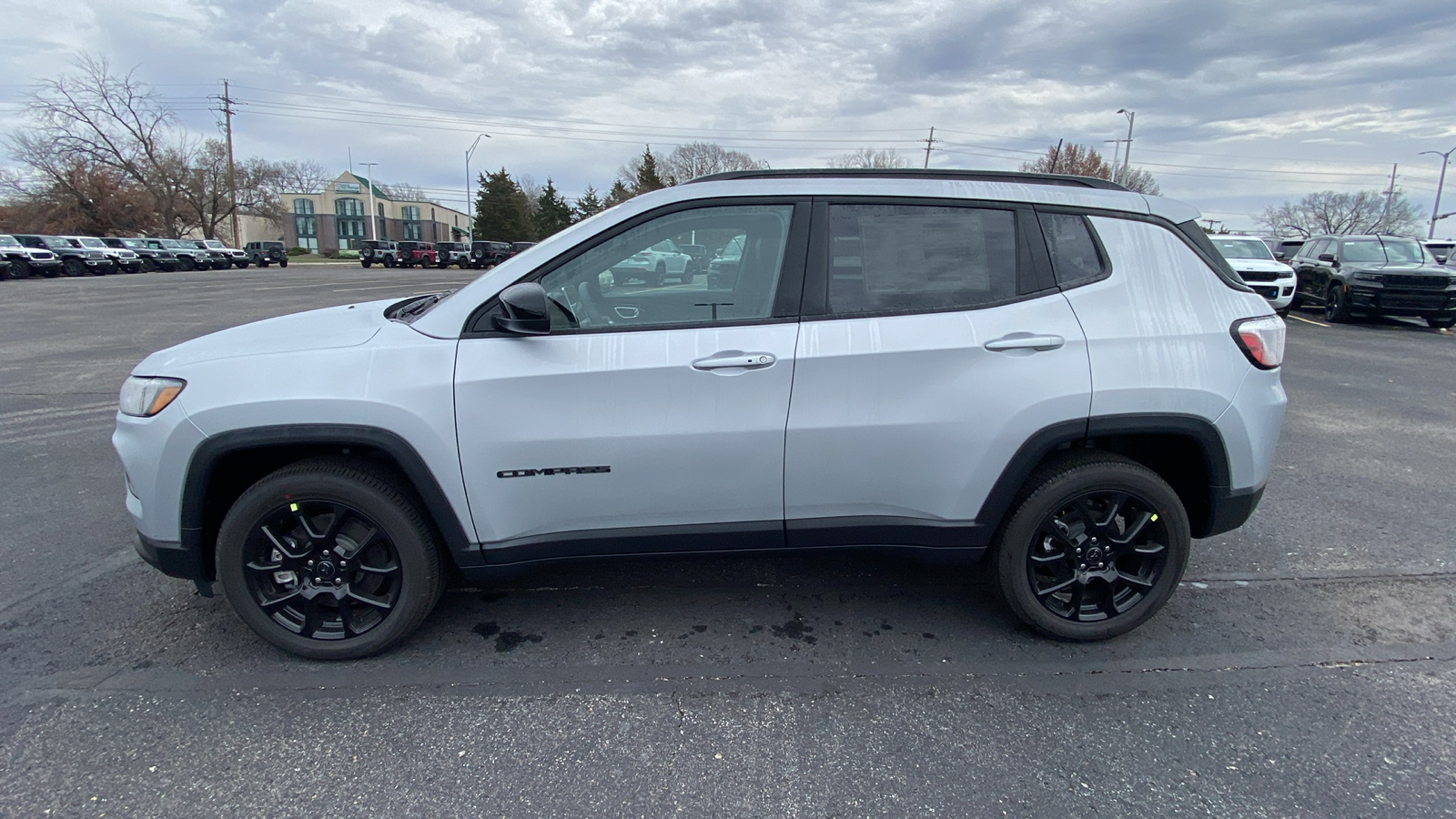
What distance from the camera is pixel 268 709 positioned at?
2621 mm

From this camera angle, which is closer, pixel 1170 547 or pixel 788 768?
pixel 788 768

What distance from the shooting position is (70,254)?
33562 mm

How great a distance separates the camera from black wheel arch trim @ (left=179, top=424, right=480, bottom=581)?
2.62 meters

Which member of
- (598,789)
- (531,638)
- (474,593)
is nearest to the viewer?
(598,789)

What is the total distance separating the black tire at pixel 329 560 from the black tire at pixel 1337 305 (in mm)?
17831

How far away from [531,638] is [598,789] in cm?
95

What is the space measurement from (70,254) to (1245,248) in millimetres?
43893

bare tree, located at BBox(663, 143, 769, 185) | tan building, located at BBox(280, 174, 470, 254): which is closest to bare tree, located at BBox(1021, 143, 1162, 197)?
bare tree, located at BBox(663, 143, 769, 185)

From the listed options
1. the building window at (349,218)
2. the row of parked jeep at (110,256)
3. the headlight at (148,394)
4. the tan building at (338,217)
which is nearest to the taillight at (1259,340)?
the headlight at (148,394)

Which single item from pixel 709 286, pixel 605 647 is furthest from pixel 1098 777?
pixel 709 286

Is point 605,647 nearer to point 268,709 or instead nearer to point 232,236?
point 268,709

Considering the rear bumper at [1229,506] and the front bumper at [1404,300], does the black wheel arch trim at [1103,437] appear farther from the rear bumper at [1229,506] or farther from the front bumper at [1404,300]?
the front bumper at [1404,300]

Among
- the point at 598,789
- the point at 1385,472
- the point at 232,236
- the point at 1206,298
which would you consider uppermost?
the point at 232,236

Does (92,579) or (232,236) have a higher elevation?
(232,236)
